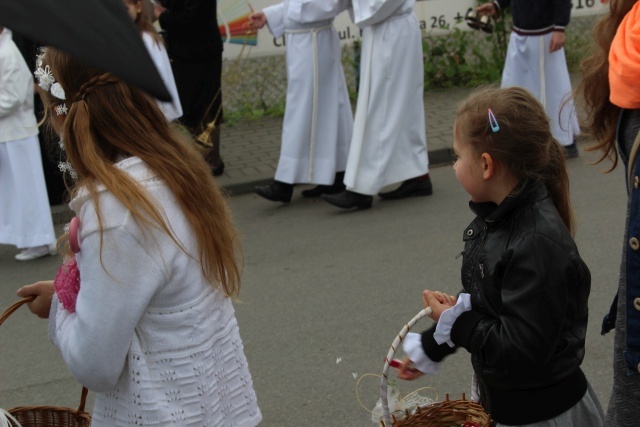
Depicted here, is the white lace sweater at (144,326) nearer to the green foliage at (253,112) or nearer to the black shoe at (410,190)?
the black shoe at (410,190)

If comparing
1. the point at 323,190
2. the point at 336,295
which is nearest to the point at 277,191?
the point at 323,190

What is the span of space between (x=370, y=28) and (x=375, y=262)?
71.3 inches

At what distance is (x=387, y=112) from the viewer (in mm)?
6703

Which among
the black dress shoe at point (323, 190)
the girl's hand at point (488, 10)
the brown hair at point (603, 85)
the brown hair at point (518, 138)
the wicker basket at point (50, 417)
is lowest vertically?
the black dress shoe at point (323, 190)

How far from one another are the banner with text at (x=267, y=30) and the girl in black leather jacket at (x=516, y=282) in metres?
6.76

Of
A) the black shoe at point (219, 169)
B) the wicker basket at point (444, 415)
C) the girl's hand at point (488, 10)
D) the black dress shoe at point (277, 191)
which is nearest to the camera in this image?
the wicker basket at point (444, 415)

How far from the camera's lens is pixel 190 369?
2209 mm

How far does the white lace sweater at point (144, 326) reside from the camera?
2086mm

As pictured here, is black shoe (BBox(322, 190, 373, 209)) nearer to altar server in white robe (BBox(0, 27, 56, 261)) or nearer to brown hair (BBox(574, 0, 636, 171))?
altar server in white robe (BBox(0, 27, 56, 261))

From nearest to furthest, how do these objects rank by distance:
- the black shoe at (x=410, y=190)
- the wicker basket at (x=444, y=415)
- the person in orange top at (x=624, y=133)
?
the person in orange top at (x=624, y=133)
the wicker basket at (x=444, y=415)
the black shoe at (x=410, y=190)

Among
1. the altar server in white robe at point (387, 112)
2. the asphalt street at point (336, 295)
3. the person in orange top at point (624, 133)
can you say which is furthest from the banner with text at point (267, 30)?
the person in orange top at point (624, 133)

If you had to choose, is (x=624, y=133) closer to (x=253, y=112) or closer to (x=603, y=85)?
(x=603, y=85)

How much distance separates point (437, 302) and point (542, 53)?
5373 mm

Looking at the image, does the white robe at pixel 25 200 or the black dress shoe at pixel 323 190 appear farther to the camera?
the black dress shoe at pixel 323 190
